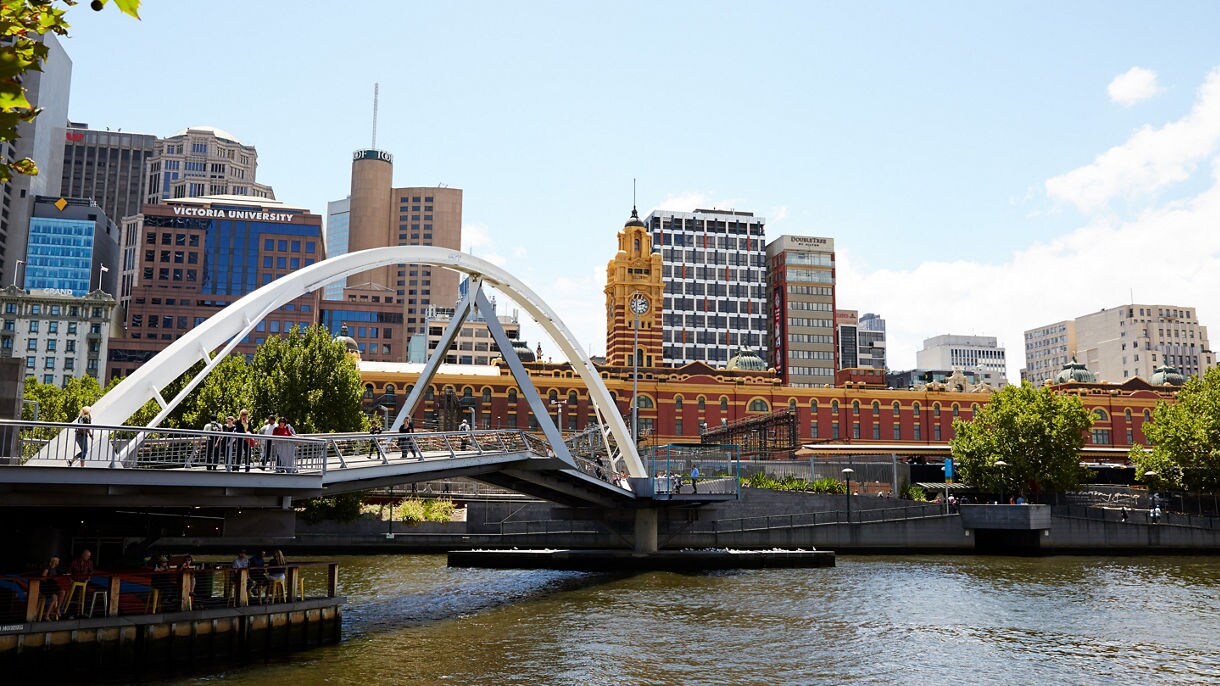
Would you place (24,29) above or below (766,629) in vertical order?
above

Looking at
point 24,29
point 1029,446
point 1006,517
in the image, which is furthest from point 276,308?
point 1029,446

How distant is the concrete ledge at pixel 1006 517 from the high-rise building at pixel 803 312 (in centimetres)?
10398

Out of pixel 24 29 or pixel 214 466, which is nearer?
pixel 24 29

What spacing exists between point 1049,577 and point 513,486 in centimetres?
2620

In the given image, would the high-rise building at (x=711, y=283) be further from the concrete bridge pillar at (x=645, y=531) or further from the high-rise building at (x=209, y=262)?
the concrete bridge pillar at (x=645, y=531)

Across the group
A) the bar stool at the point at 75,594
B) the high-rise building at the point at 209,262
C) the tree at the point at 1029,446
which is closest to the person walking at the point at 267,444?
the bar stool at the point at 75,594

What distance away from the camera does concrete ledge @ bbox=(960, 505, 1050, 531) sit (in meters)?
61.5

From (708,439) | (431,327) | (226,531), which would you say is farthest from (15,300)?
(226,531)

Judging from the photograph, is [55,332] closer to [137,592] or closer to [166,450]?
[166,450]

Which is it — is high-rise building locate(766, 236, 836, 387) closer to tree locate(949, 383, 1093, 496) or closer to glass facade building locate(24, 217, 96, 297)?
tree locate(949, 383, 1093, 496)

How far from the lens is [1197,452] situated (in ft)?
234

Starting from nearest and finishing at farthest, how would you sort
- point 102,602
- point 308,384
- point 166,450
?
point 102,602 → point 166,450 → point 308,384

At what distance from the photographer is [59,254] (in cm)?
16850

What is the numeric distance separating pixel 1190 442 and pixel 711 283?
379 feet
